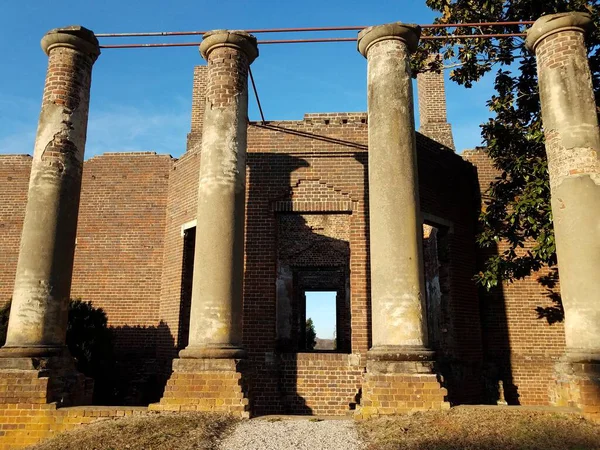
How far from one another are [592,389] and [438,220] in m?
5.03

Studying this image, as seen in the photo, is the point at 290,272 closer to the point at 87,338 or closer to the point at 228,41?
the point at 87,338

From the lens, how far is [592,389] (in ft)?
19.4

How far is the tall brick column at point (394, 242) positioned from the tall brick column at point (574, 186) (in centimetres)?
188

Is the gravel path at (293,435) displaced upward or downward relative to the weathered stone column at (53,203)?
downward

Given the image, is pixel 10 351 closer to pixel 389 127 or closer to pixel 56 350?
pixel 56 350

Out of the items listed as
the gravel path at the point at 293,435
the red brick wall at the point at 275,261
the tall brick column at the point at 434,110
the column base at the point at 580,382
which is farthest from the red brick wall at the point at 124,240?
the tall brick column at the point at 434,110

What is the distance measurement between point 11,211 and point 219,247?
383 inches

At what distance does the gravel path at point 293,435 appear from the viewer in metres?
5.09

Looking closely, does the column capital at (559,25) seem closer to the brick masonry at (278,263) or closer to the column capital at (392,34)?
the column capital at (392,34)

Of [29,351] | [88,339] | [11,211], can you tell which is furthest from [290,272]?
[11,211]

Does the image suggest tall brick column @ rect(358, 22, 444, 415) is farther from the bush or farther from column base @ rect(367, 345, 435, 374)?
the bush

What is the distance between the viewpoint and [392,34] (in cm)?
736

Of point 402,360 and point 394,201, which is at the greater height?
point 394,201

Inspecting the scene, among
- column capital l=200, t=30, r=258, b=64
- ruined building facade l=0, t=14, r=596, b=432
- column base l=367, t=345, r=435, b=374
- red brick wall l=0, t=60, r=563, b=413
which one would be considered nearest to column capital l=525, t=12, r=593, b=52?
ruined building facade l=0, t=14, r=596, b=432
